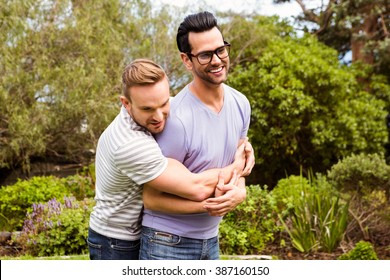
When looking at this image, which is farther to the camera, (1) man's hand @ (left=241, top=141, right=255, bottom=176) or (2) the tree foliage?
(2) the tree foliage

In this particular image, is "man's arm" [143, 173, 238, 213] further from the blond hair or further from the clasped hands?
the blond hair

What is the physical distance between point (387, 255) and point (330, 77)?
6940mm

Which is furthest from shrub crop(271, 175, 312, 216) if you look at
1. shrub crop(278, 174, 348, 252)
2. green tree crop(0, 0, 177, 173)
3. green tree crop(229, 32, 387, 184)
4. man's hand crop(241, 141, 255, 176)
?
man's hand crop(241, 141, 255, 176)

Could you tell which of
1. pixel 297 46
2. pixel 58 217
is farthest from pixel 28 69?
pixel 297 46

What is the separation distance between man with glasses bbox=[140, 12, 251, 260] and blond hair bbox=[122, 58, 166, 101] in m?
0.20

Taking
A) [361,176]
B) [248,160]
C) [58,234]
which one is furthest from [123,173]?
[361,176]

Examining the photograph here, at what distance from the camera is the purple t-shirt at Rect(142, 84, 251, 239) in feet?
8.23

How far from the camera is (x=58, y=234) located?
6602 mm

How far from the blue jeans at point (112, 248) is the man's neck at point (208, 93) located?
675 millimetres

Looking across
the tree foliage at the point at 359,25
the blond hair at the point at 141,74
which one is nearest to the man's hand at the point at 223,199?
the blond hair at the point at 141,74

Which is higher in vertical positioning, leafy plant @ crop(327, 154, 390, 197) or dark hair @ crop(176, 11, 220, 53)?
dark hair @ crop(176, 11, 220, 53)

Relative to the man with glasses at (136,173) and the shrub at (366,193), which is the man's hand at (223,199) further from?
the shrub at (366,193)
